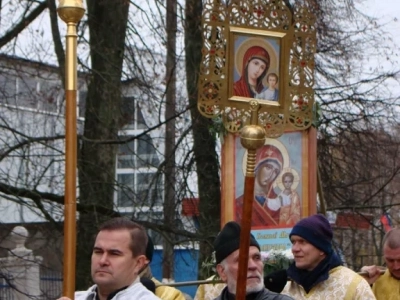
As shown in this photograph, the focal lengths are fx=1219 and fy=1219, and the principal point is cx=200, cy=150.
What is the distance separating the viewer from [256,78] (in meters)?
9.02

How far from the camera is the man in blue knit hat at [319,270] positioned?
6.57 meters

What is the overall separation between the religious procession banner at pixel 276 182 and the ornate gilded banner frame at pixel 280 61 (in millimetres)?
148

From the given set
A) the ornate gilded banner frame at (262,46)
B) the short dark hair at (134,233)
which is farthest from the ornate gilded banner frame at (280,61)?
the short dark hair at (134,233)

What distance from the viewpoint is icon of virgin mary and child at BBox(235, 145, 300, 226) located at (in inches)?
350

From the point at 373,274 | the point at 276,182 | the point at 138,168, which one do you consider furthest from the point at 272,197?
the point at 138,168

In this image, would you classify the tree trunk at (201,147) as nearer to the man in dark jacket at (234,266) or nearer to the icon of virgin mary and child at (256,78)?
the icon of virgin mary and child at (256,78)

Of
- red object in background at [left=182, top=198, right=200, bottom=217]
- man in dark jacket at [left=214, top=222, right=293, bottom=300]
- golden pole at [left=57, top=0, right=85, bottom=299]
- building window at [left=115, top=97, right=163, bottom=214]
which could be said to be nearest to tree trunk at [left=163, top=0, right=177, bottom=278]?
building window at [left=115, top=97, right=163, bottom=214]

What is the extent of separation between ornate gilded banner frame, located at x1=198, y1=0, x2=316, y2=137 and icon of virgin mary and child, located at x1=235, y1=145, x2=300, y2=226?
29 centimetres

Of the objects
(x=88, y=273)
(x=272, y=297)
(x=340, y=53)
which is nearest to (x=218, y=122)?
(x=272, y=297)

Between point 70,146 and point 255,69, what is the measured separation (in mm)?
4478

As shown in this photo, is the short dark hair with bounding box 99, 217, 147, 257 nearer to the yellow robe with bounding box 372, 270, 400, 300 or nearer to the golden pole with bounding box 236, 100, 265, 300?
the golden pole with bounding box 236, 100, 265, 300

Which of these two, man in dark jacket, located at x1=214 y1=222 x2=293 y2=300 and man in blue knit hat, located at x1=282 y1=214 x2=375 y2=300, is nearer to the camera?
man in dark jacket, located at x1=214 y1=222 x2=293 y2=300

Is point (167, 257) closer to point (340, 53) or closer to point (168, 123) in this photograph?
point (168, 123)

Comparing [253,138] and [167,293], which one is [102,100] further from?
[253,138]
